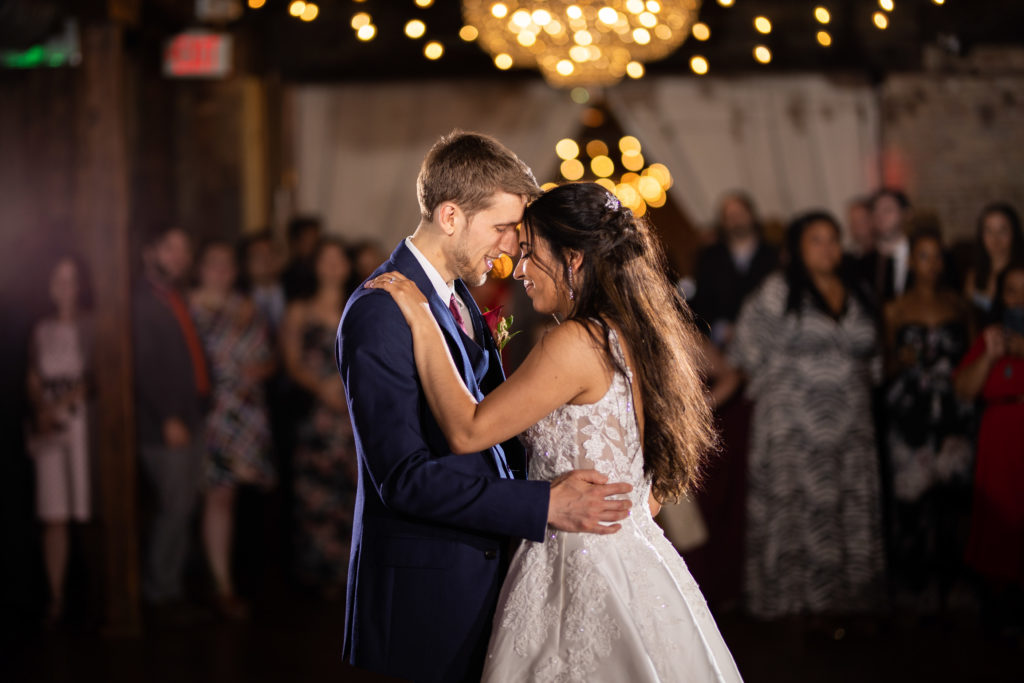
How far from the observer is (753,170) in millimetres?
6938

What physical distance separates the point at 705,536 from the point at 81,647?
9.44 ft

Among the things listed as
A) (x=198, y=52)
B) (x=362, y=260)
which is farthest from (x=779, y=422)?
(x=198, y=52)

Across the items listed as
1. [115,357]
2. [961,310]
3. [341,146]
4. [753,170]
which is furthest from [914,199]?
[115,357]

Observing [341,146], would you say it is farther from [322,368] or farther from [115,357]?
[115,357]

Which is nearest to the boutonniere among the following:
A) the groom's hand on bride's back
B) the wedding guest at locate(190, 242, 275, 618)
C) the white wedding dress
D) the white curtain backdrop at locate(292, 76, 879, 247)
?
the white wedding dress

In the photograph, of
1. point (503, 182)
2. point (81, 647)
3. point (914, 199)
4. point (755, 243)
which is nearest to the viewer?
point (503, 182)

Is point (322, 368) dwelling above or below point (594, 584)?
above

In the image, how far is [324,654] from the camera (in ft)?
14.1

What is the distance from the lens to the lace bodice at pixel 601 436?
208 centimetres

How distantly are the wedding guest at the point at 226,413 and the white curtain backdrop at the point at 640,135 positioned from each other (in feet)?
6.40

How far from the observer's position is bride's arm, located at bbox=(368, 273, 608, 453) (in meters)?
2.00

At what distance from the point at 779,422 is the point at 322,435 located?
2269mm

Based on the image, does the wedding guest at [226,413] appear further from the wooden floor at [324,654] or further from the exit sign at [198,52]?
the exit sign at [198,52]

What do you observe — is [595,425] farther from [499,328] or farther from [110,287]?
[110,287]
